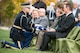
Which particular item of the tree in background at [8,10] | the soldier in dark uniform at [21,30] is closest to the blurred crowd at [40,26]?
the soldier in dark uniform at [21,30]

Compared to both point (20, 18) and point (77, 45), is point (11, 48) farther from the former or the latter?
point (77, 45)

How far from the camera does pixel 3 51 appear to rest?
10555mm

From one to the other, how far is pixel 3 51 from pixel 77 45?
2236 mm

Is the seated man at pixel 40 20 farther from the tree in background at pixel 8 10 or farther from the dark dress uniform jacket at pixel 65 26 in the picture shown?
the tree in background at pixel 8 10

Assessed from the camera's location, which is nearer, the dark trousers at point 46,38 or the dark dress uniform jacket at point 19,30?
the dark trousers at point 46,38

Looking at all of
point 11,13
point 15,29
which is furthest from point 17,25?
point 11,13

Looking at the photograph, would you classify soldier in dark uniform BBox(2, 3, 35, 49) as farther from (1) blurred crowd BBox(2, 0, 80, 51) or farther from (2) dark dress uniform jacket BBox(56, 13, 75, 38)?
(2) dark dress uniform jacket BBox(56, 13, 75, 38)

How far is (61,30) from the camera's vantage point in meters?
10.5

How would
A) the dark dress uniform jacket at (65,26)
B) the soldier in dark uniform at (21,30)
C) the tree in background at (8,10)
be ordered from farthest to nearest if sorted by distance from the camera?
the tree in background at (8,10) < the soldier in dark uniform at (21,30) < the dark dress uniform jacket at (65,26)

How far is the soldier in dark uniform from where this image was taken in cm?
1120

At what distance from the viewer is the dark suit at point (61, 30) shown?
10.3 m

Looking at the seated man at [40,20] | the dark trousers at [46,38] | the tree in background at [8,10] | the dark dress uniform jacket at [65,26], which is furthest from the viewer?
the tree in background at [8,10]

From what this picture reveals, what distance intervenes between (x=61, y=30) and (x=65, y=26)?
222 mm

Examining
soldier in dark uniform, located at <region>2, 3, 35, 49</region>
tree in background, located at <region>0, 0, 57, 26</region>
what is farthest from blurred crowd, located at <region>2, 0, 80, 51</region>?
tree in background, located at <region>0, 0, 57, 26</region>
